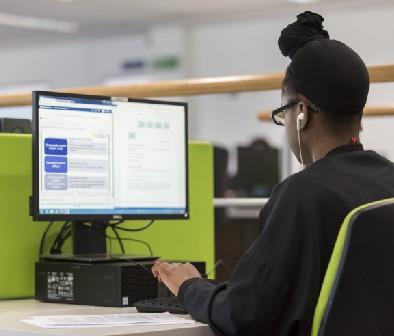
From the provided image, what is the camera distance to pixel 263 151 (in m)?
6.09

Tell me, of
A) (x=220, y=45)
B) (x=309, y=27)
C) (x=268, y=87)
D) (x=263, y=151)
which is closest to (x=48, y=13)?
(x=220, y=45)

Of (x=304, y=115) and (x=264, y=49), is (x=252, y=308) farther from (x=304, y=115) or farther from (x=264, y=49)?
(x=264, y=49)

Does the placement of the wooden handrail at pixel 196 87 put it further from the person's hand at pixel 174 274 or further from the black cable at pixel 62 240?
the person's hand at pixel 174 274

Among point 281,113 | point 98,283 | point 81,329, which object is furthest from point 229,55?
point 81,329

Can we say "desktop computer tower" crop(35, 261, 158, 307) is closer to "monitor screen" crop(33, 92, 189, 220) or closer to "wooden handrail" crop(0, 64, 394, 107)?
"monitor screen" crop(33, 92, 189, 220)

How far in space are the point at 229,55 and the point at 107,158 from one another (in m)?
8.19

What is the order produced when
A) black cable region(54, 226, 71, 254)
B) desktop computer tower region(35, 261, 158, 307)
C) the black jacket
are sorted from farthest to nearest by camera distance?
black cable region(54, 226, 71, 254)
desktop computer tower region(35, 261, 158, 307)
the black jacket

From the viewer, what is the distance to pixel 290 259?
1509 millimetres

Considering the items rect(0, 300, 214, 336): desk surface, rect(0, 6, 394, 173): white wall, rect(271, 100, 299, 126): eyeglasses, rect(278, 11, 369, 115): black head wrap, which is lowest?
rect(0, 300, 214, 336): desk surface

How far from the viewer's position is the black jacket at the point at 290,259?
1505mm

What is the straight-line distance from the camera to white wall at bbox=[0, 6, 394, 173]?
30.2ft

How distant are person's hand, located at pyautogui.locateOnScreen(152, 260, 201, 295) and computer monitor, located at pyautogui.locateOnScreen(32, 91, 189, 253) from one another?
372 millimetres

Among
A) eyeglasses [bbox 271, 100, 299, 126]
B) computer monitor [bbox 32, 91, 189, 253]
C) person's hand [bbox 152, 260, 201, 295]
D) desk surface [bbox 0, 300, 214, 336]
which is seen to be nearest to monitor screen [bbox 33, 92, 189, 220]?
computer monitor [bbox 32, 91, 189, 253]

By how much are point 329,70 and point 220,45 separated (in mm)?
8804
